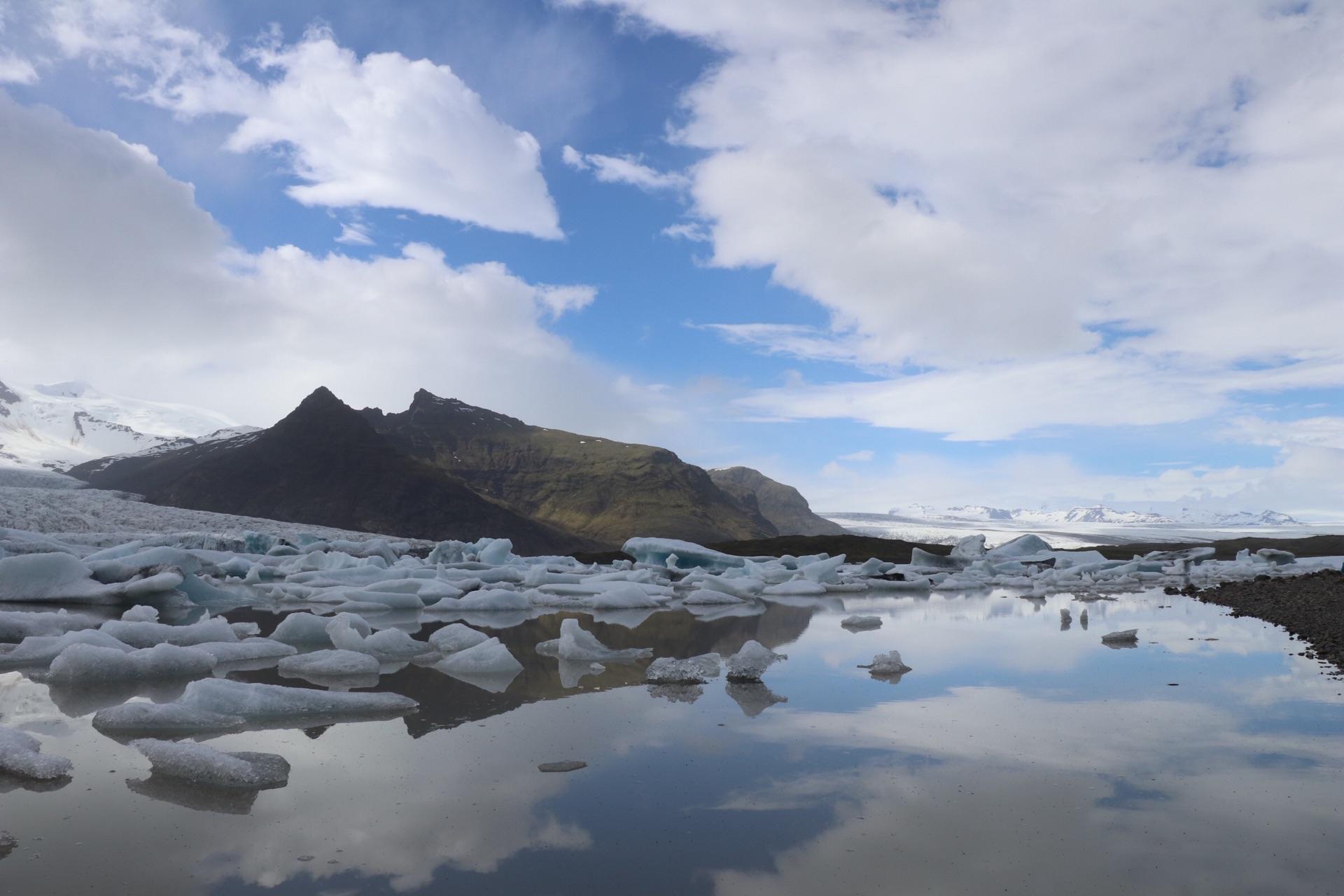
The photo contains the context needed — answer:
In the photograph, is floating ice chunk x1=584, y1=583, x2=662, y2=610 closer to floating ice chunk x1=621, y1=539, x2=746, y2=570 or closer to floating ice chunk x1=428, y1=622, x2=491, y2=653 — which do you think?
floating ice chunk x1=428, y1=622, x2=491, y2=653

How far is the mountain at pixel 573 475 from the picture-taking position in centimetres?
10131

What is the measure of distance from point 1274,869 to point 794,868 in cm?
139

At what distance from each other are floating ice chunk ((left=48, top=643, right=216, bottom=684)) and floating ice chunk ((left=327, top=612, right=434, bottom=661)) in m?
0.94

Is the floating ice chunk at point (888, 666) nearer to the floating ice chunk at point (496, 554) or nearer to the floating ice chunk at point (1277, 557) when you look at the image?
the floating ice chunk at point (496, 554)

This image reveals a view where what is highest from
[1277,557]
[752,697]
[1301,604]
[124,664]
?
[1277,557]

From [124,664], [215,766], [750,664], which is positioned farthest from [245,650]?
[750,664]

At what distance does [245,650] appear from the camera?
5.98 meters

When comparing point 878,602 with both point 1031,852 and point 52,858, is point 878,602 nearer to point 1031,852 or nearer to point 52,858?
point 1031,852

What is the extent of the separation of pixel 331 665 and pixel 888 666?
Answer: 3.89 m

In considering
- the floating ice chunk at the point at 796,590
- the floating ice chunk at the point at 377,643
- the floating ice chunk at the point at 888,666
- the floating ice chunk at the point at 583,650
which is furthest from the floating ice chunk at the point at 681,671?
the floating ice chunk at the point at 796,590

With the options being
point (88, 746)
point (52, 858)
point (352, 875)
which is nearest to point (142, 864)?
point (52, 858)

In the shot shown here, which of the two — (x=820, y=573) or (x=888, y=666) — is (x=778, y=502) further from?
(x=888, y=666)

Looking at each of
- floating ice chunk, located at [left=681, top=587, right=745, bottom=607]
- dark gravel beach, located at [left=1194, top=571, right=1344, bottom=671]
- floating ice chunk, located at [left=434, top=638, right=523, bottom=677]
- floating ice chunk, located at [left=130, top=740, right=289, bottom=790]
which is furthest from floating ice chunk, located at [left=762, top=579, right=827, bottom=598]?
floating ice chunk, located at [left=130, top=740, right=289, bottom=790]

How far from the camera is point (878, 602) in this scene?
500 inches
